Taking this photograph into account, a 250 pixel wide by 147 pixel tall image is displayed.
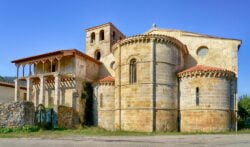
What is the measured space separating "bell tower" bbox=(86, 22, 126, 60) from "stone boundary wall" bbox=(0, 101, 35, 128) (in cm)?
1663

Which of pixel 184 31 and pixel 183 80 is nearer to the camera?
pixel 183 80

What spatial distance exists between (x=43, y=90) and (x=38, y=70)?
4.60 metres

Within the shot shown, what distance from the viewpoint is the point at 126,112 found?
24.5m

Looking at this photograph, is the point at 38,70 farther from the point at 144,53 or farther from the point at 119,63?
the point at 144,53

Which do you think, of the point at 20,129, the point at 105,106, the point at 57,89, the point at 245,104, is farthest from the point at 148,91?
the point at 245,104

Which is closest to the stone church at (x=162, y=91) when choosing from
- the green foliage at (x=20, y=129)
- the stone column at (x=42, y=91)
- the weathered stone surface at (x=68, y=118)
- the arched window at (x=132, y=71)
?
the arched window at (x=132, y=71)

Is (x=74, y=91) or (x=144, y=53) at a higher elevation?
(x=144, y=53)

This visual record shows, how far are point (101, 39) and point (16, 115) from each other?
62.6 feet

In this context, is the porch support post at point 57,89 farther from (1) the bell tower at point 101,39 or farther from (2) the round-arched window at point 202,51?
(2) the round-arched window at point 202,51

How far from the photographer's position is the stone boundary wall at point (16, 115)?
22484mm

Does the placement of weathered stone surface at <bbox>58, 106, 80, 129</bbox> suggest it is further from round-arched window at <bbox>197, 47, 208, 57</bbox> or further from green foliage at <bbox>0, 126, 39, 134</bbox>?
round-arched window at <bbox>197, 47, 208, 57</bbox>

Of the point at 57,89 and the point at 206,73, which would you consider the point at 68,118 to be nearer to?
the point at 57,89

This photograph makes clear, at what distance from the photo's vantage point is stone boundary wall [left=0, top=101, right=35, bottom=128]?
22.5m

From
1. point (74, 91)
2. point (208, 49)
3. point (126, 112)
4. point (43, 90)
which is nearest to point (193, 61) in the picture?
point (208, 49)
